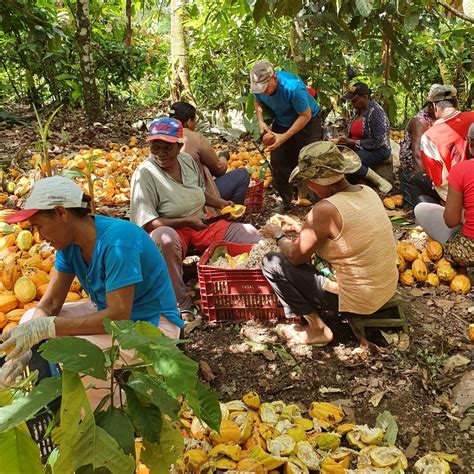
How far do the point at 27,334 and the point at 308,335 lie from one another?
1.73 metres

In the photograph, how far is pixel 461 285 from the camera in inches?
152

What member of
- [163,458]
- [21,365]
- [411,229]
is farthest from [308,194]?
[163,458]

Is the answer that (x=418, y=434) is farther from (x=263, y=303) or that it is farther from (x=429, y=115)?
(x=429, y=115)

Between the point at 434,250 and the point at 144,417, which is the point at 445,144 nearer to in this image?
the point at 434,250

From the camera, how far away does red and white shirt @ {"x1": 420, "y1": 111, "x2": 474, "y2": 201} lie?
4332 millimetres

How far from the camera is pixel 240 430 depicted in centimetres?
232

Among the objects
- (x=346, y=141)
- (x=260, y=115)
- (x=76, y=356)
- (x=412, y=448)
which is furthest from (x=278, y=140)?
(x=76, y=356)

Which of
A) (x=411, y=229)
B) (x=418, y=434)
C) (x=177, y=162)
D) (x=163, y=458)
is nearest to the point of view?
(x=163, y=458)

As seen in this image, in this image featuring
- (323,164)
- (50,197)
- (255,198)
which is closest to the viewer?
(50,197)

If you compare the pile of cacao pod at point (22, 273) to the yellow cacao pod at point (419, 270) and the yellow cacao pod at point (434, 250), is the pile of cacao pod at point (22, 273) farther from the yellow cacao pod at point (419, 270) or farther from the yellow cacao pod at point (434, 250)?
the yellow cacao pod at point (434, 250)

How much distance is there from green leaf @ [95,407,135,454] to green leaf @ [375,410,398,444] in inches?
63.7

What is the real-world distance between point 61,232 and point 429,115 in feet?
13.2

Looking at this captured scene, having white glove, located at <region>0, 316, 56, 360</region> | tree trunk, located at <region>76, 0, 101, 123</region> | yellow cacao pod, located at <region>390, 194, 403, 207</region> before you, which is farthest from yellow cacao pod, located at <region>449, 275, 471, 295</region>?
tree trunk, located at <region>76, 0, 101, 123</region>

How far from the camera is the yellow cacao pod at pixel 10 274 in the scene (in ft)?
11.4
